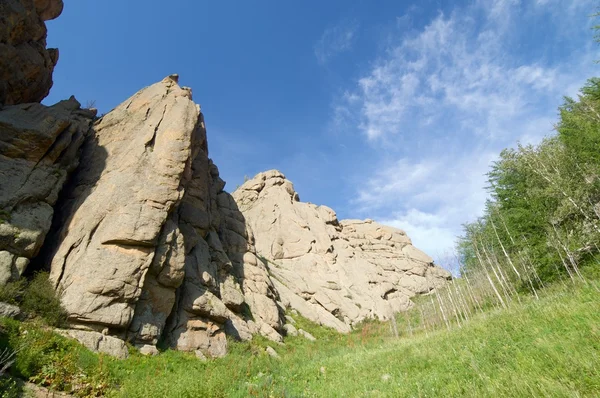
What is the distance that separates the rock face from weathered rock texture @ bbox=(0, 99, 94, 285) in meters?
26.6

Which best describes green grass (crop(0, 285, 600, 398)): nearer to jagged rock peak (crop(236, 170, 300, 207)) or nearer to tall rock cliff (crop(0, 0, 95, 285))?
tall rock cliff (crop(0, 0, 95, 285))

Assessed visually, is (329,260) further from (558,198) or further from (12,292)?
(12,292)

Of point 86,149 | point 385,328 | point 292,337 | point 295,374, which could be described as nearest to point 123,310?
point 295,374

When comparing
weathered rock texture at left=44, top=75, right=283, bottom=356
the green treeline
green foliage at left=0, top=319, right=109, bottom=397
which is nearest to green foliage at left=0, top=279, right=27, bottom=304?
weathered rock texture at left=44, top=75, right=283, bottom=356

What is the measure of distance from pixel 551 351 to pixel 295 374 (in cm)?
1129

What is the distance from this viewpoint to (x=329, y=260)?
2160 inches

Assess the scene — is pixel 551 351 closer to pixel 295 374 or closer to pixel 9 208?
pixel 295 374

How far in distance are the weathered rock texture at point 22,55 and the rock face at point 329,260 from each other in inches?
1238

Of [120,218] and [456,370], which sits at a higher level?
[120,218]

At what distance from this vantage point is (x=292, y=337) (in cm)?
3028

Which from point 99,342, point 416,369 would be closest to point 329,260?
point 99,342

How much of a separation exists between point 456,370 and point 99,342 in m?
15.8

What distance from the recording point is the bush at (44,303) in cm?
1443

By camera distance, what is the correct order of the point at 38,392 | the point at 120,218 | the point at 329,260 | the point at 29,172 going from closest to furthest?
the point at 38,392 < the point at 29,172 < the point at 120,218 < the point at 329,260
